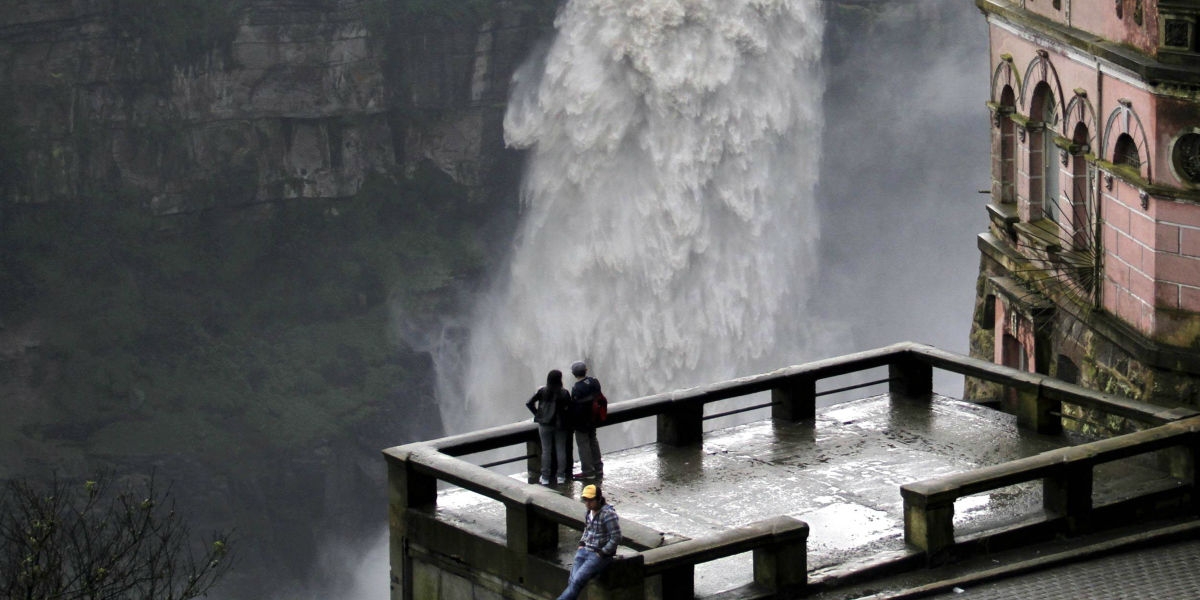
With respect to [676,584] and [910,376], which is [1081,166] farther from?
[676,584]

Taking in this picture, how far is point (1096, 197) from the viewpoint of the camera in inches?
1251

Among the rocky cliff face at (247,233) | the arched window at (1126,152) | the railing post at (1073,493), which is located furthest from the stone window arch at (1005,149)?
the rocky cliff face at (247,233)

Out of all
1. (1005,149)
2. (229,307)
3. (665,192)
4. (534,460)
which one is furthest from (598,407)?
(229,307)

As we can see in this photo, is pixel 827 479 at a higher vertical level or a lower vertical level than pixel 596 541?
lower

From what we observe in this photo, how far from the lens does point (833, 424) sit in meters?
29.0

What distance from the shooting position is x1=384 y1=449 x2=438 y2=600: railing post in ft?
82.3

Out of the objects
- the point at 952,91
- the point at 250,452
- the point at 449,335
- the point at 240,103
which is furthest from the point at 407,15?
the point at 952,91

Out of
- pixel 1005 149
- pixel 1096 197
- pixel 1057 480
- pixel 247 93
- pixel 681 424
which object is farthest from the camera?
pixel 247 93

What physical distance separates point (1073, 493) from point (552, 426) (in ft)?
21.8

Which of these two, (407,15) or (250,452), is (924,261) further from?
(250,452)

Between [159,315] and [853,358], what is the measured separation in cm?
7706

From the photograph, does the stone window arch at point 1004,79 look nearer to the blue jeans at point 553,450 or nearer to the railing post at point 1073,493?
the railing post at point 1073,493

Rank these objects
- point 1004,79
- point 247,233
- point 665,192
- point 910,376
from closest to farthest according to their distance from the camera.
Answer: point 910,376, point 1004,79, point 665,192, point 247,233

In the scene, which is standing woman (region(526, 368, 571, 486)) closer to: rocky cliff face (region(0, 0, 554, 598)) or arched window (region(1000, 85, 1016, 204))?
A: arched window (region(1000, 85, 1016, 204))
